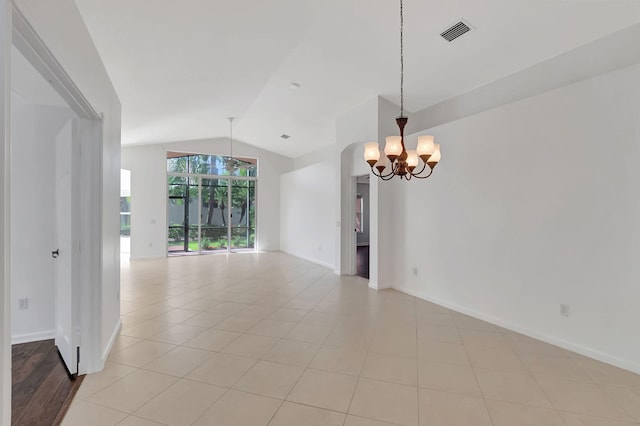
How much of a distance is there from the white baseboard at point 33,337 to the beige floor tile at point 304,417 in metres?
2.71

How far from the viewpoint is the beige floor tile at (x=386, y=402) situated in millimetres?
1971

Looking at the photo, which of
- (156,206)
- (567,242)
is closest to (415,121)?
(567,242)

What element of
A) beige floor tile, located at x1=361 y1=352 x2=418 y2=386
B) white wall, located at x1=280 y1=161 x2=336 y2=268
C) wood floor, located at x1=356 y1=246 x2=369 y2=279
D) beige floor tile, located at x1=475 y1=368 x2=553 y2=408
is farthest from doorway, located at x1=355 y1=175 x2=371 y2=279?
beige floor tile, located at x1=475 y1=368 x2=553 y2=408

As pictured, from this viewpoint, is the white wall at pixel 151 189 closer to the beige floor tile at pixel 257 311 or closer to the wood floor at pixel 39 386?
the beige floor tile at pixel 257 311

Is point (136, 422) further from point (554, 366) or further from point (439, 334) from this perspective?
point (554, 366)

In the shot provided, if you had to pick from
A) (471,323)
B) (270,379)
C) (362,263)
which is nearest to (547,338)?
(471,323)

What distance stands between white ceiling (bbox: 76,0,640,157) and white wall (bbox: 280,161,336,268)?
7.22 ft

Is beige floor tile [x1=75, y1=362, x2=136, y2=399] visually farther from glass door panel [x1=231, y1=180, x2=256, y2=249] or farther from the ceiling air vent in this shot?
glass door panel [x1=231, y1=180, x2=256, y2=249]

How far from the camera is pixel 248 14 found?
3.07m

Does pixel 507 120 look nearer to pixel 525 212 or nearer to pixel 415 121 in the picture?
pixel 525 212

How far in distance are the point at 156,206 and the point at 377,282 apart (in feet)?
21.5

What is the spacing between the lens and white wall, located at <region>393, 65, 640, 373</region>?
2.67 metres

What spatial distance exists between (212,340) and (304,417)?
152 centimetres

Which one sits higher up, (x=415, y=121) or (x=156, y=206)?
(x=415, y=121)
